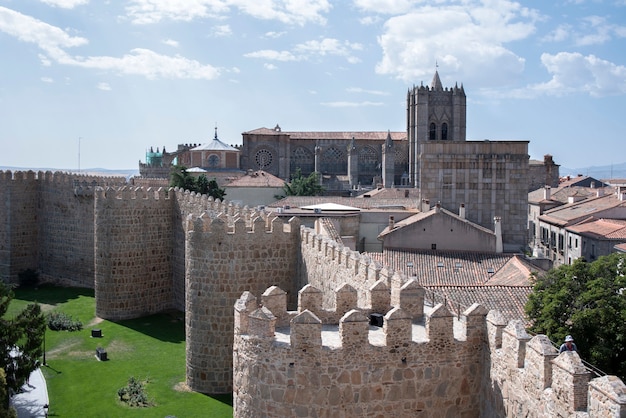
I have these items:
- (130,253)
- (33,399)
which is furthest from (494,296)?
(33,399)

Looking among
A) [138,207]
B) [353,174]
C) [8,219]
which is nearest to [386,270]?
[138,207]

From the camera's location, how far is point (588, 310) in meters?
14.5

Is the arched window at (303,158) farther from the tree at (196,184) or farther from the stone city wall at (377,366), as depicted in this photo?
the stone city wall at (377,366)

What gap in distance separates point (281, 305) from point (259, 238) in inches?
232

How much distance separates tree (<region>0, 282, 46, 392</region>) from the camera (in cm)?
1380

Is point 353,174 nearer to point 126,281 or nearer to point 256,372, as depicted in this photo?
point 126,281

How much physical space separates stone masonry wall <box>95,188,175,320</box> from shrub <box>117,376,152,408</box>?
19.2 feet

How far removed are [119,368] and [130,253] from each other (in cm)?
497

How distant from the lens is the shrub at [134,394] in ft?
47.4

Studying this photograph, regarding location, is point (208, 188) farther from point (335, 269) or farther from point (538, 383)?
point (538, 383)

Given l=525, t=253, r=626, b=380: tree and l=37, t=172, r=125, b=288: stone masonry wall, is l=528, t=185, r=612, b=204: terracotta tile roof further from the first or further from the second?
l=525, t=253, r=626, b=380: tree

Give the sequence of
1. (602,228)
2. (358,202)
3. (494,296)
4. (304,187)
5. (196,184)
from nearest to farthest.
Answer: (494,296), (602,228), (358,202), (196,184), (304,187)

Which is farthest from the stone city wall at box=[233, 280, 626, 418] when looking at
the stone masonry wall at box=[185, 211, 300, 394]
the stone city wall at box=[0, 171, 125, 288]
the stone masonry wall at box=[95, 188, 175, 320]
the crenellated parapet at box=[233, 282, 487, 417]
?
the stone city wall at box=[0, 171, 125, 288]

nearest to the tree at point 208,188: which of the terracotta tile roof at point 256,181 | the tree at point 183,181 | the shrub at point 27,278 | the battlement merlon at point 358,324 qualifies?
the tree at point 183,181
